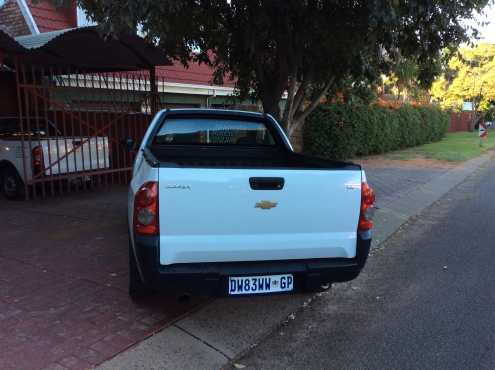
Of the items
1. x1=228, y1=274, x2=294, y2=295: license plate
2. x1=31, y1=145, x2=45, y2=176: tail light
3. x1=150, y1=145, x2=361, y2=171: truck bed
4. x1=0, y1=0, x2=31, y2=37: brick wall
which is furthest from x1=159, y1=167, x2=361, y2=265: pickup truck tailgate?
x1=0, y1=0, x2=31, y2=37: brick wall

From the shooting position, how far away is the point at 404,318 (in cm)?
423

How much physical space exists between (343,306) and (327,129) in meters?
12.1

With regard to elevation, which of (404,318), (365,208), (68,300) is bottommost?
(404,318)

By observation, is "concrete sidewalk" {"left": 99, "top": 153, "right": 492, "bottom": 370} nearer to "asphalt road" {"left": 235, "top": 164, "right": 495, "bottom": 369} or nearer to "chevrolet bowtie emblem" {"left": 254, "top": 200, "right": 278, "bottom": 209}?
"asphalt road" {"left": 235, "top": 164, "right": 495, "bottom": 369}

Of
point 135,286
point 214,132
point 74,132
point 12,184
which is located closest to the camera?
point 135,286

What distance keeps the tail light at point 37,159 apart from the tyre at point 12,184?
42cm

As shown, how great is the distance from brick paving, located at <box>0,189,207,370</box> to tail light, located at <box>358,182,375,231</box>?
1.66m

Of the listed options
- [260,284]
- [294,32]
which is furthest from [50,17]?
A: [260,284]

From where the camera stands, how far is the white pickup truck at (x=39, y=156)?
28.7 feet

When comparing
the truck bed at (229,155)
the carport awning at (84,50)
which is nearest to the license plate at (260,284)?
the truck bed at (229,155)

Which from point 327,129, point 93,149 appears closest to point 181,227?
point 93,149

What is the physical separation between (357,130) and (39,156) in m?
11.5

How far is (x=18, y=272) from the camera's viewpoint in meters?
5.01

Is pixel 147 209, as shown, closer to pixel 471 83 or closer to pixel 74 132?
pixel 74 132
